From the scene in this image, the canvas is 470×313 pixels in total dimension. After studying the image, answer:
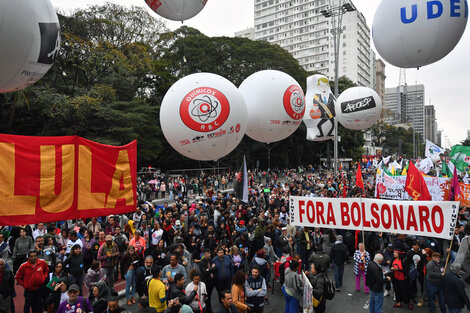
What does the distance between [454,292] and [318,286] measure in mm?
2652

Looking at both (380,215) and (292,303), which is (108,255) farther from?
(380,215)

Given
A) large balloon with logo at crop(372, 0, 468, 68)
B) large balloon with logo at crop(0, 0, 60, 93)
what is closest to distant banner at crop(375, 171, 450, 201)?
large balloon with logo at crop(372, 0, 468, 68)

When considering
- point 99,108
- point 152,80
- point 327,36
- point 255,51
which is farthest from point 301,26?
point 99,108

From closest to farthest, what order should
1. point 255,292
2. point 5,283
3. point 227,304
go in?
1. point 227,304
2. point 5,283
3. point 255,292

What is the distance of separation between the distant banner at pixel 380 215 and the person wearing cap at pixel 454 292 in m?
1.15

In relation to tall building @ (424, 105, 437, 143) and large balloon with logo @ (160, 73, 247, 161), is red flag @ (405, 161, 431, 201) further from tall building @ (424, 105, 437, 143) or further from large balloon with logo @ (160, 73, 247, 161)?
tall building @ (424, 105, 437, 143)

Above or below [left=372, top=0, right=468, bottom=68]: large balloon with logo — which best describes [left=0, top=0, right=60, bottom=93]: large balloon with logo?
below

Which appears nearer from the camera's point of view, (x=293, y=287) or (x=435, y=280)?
(x=293, y=287)

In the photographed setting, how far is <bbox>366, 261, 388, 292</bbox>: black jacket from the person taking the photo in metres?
6.19

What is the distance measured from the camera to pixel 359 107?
38.6 feet

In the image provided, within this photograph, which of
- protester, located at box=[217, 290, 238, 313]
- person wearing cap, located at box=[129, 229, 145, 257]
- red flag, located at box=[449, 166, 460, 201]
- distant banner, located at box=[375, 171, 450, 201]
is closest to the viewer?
protester, located at box=[217, 290, 238, 313]

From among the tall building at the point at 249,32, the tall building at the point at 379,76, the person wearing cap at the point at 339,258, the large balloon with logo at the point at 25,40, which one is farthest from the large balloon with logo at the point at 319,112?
the tall building at the point at 379,76

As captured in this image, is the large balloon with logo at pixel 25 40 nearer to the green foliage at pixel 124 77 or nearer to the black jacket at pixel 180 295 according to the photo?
the black jacket at pixel 180 295

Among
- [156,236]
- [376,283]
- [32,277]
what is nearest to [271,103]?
[376,283]
